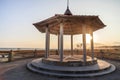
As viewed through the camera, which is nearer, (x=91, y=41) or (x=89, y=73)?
(x=89, y=73)

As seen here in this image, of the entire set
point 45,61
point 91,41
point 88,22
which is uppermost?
point 88,22

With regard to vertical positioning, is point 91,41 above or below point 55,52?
above

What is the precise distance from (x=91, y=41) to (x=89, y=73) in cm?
442

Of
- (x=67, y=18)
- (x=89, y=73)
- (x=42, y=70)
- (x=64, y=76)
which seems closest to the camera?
(x=64, y=76)

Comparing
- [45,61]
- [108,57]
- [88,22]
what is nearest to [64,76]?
[45,61]

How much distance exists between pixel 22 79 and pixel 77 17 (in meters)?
5.62

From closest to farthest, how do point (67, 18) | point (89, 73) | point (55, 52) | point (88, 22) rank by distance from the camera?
1. point (89, 73)
2. point (67, 18)
3. point (88, 22)
4. point (55, 52)

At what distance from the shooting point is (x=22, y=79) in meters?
6.24

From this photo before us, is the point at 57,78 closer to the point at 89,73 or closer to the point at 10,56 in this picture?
the point at 89,73

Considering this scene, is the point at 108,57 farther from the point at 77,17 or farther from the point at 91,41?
the point at 77,17

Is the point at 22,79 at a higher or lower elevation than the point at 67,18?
lower

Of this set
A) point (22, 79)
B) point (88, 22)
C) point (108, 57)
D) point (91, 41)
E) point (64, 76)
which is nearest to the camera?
point (22, 79)

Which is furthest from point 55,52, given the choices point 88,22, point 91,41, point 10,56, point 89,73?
point 89,73

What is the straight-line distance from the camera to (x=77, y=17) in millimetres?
8648
